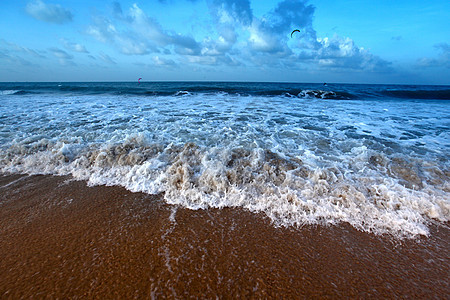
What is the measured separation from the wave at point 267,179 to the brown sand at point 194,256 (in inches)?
10.2

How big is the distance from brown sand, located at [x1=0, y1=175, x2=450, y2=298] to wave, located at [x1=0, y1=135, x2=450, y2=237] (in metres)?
0.26

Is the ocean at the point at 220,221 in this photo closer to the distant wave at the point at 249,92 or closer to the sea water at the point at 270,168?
the sea water at the point at 270,168

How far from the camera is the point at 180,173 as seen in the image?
12.0 feet

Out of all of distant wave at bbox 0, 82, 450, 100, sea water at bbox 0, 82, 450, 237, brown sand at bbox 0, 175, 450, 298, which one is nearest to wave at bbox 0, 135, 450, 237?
sea water at bbox 0, 82, 450, 237

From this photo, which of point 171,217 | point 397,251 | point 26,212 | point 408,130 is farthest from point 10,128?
point 408,130

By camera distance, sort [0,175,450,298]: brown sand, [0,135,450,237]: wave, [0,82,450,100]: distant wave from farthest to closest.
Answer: [0,82,450,100]: distant wave, [0,135,450,237]: wave, [0,175,450,298]: brown sand

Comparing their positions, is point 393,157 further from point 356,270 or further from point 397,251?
point 356,270

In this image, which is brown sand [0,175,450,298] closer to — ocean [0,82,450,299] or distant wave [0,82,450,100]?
ocean [0,82,450,299]

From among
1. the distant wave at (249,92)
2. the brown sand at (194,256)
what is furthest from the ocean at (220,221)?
the distant wave at (249,92)

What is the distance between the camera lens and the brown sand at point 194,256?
179cm

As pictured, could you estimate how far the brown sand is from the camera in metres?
1.79

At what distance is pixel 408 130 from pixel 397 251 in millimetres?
7316

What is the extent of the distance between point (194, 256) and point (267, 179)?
6.27 feet

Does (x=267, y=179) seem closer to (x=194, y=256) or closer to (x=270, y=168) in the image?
(x=270, y=168)
